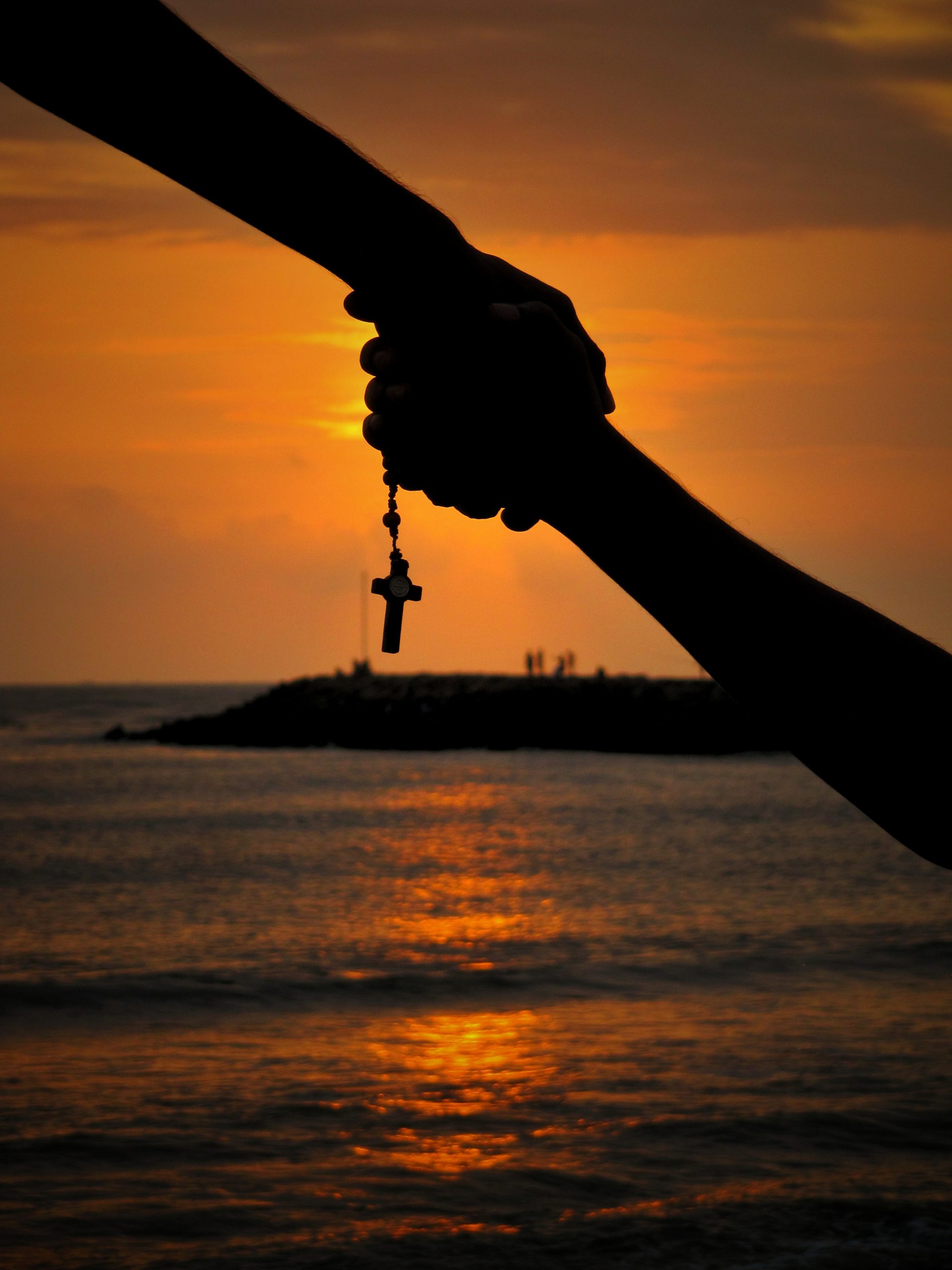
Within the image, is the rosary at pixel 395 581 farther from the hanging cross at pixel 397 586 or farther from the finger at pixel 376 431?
the finger at pixel 376 431

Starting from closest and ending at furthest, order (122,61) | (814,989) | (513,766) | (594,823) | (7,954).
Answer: (122,61) < (814,989) < (7,954) < (594,823) < (513,766)

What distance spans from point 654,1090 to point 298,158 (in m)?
9.44

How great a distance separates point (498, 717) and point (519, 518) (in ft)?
212

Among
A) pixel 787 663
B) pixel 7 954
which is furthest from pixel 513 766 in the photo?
pixel 787 663

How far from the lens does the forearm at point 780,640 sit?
4.12ft

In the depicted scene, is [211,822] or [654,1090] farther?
[211,822]

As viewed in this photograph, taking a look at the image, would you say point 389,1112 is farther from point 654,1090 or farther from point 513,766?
point 513,766

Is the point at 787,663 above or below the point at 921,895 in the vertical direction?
above

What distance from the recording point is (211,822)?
1422 inches

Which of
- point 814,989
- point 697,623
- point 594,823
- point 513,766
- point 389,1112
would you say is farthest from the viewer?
point 513,766

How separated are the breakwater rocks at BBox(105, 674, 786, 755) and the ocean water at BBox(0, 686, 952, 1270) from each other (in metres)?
34.9

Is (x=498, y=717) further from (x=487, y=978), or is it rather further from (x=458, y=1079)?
(x=458, y=1079)

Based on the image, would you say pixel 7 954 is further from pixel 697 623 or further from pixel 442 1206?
pixel 697 623

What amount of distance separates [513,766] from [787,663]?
5570 cm
